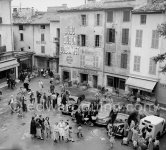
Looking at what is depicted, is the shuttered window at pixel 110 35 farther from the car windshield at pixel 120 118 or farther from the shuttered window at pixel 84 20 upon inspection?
the car windshield at pixel 120 118

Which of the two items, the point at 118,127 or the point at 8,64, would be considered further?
the point at 8,64

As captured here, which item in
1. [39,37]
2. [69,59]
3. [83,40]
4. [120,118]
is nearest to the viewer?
[120,118]

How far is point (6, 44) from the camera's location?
37.7 metres

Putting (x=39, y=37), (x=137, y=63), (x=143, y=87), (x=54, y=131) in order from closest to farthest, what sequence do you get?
(x=54, y=131)
(x=143, y=87)
(x=137, y=63)
(x=39, y=37)

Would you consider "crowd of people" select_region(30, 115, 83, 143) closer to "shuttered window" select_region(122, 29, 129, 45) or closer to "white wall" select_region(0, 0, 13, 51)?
"shuttered window" select_region(122, 29, 129, 45)

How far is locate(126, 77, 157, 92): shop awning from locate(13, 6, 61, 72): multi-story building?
1806 cm

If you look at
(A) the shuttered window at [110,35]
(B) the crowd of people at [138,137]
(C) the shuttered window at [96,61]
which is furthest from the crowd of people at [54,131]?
(A) the shuttered window at [110,35]

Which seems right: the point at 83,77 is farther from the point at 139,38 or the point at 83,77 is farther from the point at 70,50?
the point at 139,38

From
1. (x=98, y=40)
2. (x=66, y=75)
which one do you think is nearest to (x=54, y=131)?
(x=98, y=40)

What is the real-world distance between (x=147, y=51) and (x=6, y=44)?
21.7 m

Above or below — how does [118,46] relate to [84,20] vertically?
below

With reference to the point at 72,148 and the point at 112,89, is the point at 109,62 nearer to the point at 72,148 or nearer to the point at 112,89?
the point at 112,89

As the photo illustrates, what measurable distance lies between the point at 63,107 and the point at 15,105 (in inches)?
200

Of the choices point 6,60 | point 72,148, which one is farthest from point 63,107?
point 6,60
